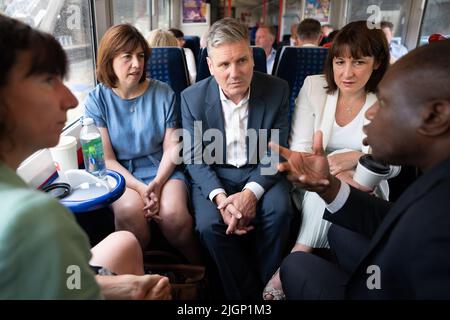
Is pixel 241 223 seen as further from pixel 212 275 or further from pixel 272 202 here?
pixel 212 275

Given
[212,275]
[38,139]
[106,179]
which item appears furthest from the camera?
[212,275]

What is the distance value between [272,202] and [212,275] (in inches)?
20.3

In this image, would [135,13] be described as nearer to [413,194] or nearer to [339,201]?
[339,201]

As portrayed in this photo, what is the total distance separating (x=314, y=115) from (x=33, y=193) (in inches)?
61.5

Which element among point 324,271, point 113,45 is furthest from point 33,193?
point 113,45

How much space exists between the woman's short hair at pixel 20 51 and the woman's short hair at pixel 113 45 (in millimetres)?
1041

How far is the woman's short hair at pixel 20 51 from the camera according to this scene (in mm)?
595

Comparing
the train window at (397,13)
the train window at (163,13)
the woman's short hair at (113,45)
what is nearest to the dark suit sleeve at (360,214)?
the woman's short hair at (113,45)

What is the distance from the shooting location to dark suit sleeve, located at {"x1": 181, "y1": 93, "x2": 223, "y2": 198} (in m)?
1.67

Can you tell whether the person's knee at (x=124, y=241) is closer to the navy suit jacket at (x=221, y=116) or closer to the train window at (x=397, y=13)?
the navy suit jacket at (x=221, y=116)

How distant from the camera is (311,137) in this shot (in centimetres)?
185

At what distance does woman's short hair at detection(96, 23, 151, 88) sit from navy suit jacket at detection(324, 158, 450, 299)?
1.45m

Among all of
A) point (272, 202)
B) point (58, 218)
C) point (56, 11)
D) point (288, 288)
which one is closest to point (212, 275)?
point (272, 202)

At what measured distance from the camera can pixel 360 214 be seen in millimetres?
1141
